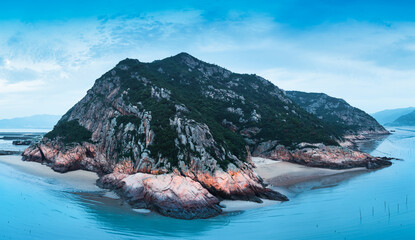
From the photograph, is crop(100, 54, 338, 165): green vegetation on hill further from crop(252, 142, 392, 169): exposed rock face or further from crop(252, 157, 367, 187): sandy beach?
crop(252, 157, 367, 187): sandy beach

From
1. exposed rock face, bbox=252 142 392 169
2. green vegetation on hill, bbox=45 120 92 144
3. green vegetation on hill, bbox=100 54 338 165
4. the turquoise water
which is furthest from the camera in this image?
exposed rock face, bbox=252 142 392 169

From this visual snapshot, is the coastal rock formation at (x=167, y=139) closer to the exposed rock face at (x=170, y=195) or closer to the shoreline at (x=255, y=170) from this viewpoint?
the exposed rock face at (x=170, y=195)

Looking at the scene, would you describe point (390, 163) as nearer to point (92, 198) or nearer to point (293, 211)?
point (293, 211)

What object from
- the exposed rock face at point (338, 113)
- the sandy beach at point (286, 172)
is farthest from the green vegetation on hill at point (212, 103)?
the exposed rock face at point (338, 113)

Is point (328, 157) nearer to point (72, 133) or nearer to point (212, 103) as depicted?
point (212, 103)

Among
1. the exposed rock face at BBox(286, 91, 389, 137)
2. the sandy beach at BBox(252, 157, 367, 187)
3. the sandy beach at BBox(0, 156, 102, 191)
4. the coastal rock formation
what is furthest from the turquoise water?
the exposed rock face at BBox(286, 91, 389, 137)

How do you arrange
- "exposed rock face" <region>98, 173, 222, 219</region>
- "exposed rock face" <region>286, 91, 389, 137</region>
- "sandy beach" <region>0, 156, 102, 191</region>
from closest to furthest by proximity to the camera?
"exposed rock face" <region>98, 173, 222, 219</region> < "sandy beach" <region>0, 156, 102, 191</region> < "exposed rock face" <region>286, 91, 389, 137</region>

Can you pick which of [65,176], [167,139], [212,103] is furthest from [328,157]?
[65,176]

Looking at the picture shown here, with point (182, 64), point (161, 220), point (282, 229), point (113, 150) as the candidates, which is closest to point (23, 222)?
point (161, 220)
